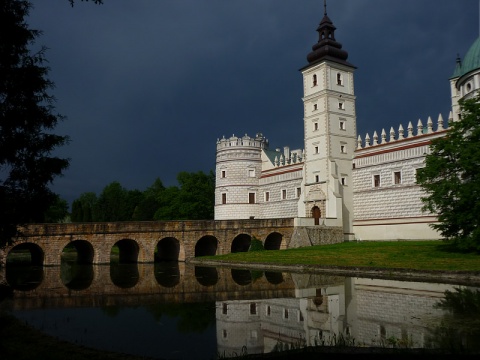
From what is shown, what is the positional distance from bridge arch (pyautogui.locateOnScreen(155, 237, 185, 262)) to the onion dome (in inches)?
822

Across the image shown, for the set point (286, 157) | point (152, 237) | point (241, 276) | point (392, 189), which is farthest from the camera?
point (286, 157)

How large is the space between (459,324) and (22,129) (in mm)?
11266

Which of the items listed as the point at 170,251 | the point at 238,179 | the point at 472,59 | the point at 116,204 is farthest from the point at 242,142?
the point at 116,204

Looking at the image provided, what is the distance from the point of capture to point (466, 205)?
2253cm

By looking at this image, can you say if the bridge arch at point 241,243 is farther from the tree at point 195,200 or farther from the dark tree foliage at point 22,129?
the dark tree foliage at point 22,129

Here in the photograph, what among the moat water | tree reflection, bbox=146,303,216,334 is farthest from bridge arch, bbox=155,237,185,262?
tree reflection, bbox=146,303,216,334

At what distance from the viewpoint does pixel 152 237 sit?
36.5 m

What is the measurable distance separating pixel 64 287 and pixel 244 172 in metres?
32.9

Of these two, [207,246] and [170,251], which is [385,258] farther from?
[170,251]

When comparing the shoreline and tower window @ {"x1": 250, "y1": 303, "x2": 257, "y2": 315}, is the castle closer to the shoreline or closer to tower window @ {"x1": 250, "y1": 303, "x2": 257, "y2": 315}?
the shoreline

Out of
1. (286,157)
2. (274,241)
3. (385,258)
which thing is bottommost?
(385,258)

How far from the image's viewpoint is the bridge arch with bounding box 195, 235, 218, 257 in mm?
42103

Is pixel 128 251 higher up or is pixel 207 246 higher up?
pixel 207 246

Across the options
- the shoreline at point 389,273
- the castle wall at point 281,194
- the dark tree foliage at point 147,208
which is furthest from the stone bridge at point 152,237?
the dark tree foliage at point 147,208
